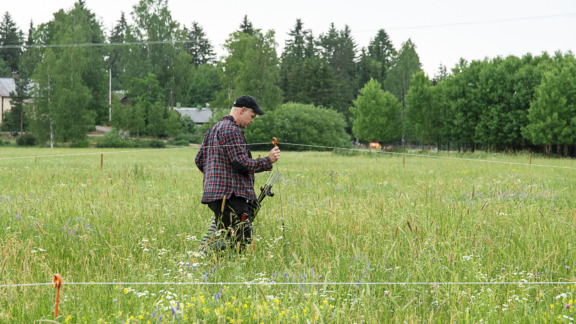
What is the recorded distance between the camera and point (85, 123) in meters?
50.8

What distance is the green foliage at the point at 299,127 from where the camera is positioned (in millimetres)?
48219

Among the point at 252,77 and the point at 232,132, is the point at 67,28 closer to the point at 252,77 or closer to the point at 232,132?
the point at 252,77

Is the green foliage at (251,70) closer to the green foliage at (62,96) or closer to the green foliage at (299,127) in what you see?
the green foliage at (299,127)

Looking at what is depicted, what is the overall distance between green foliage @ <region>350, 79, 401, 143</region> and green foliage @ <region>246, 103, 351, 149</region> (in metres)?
2.52

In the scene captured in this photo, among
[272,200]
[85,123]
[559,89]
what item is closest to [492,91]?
[559,89]

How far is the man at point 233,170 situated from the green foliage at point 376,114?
51.2 m

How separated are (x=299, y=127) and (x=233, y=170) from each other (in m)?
46.7

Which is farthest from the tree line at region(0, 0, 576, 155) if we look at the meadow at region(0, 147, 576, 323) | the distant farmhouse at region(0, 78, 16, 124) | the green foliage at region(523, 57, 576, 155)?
the meadow at region(0, 147, 576, 323)

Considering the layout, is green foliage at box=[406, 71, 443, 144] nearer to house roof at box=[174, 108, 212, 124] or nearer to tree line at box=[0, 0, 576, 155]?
tree line at box=[0, 0, 576, 155]

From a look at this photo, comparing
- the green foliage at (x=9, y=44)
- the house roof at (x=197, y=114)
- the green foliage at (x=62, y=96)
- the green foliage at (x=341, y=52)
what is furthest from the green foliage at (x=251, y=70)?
the green foliage at (x=9, y=44)

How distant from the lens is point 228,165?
499 centimetres

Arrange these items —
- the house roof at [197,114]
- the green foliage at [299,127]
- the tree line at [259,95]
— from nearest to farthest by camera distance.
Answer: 1. the tree line at [259,95]
2. the green foliage at [299,127]
3. the house roof at [197,114]

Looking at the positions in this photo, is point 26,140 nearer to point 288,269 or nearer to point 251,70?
point 251,70

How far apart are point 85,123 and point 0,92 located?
3210 centimetres
